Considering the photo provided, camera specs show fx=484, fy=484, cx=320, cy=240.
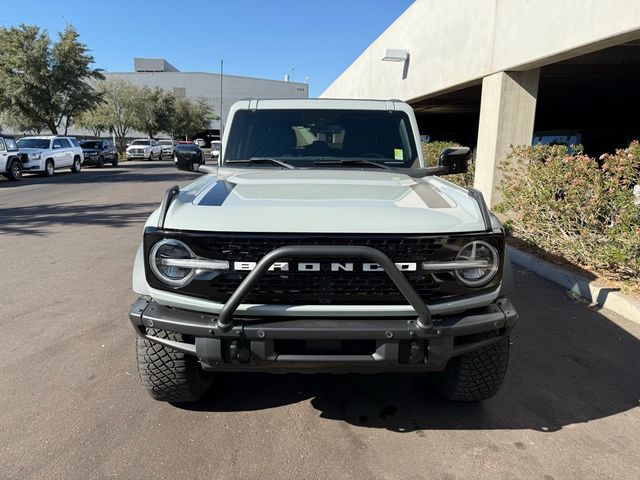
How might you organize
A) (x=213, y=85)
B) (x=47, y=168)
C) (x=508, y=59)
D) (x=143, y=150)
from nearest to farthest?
(x=508, y=59) < (x=47, y=168) < (x=143, y=150) < (x=213, y=85)

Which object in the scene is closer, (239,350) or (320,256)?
(320,256)

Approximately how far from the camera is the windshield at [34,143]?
21.3 metres

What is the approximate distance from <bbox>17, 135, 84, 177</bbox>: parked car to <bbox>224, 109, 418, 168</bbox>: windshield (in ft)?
63.3

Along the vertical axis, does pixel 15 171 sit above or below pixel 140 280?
below

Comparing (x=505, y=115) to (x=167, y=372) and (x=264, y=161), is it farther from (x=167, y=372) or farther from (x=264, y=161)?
(x=167, y=372)

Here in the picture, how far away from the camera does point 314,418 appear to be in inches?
116

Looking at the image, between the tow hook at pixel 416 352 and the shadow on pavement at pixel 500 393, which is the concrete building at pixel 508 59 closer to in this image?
the shadow on pavement at pixel 500 393

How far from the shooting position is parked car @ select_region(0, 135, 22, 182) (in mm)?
18141

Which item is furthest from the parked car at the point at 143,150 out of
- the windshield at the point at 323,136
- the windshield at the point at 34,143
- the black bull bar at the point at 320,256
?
the black bull bar at the point at 320,256

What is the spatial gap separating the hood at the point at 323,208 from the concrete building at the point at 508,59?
5.23 m

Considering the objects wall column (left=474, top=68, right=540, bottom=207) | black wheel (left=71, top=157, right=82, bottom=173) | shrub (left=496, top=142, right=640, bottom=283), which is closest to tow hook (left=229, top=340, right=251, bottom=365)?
shrub (left=496, top=142, right=640, bottom=283)

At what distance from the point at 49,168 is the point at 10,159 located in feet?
9.29

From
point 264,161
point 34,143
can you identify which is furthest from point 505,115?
point 34,143

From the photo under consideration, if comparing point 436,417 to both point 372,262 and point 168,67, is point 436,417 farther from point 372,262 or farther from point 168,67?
point 168,67
